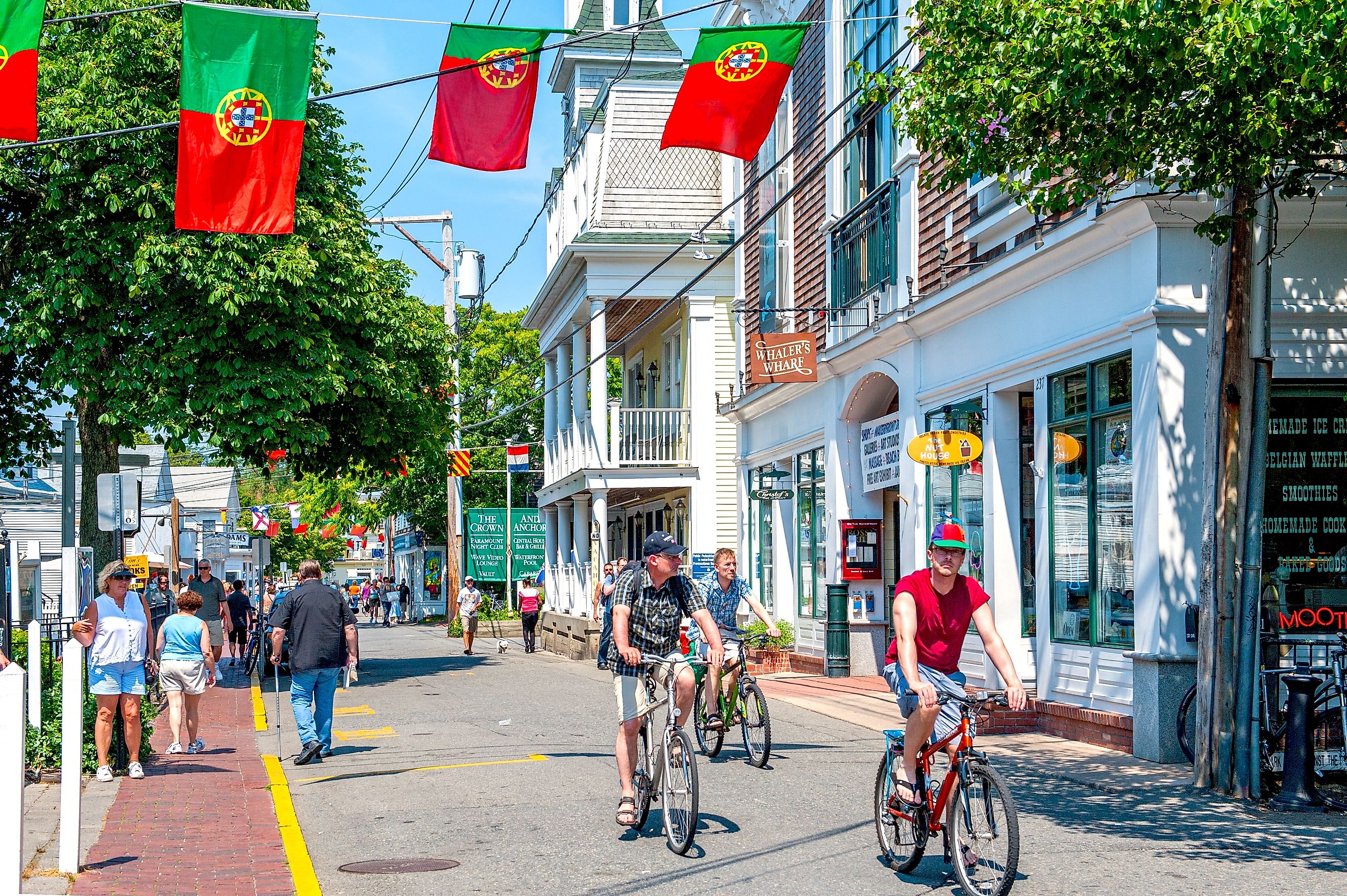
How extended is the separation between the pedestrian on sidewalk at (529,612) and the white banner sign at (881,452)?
13.2 metres

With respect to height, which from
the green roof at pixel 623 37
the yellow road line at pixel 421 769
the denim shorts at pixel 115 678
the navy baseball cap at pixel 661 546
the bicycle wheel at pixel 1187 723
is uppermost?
the green roof at pixel 623 37

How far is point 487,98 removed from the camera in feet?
40.7

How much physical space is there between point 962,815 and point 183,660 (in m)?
8.40

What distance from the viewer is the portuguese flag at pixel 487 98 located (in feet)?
40.0

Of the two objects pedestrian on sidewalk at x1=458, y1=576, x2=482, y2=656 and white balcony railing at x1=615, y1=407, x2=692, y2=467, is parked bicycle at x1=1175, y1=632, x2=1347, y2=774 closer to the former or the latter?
white balcony railing at x1=615, y1=407, x2=692, y2=467

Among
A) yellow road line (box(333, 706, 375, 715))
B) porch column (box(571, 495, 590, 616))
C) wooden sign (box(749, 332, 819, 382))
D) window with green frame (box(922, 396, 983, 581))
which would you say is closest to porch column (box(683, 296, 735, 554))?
porch column (box(571, 495, 590, 616))

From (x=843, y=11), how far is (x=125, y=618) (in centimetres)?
1283

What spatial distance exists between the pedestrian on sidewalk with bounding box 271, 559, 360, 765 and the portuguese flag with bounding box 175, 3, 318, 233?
10.3 ft

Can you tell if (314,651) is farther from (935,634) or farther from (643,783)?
(935,634)

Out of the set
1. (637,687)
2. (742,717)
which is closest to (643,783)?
(637,687)

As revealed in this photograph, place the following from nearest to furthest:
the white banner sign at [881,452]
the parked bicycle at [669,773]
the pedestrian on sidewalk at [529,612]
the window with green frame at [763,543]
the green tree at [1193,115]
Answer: the green tree at [1193,115] < the parked bicycle at [669,773] < the white banner sign at [881,452] < the window with green frame at [763,543] < the pedestrian on sidewalk at [529,612]

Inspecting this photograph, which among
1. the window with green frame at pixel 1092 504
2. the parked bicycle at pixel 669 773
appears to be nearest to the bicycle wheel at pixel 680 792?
the parked bicycle at pixel 669 773

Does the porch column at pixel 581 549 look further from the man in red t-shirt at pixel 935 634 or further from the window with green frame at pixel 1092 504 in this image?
the man in red t-shirt at pixel 935 634

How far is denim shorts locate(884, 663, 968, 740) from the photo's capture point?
7.05 meters
